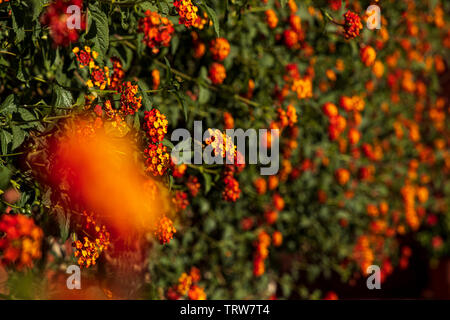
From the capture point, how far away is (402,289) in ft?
11.7

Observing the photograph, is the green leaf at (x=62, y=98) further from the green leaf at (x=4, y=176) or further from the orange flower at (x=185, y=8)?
the orange flower at (x=185, y=8)

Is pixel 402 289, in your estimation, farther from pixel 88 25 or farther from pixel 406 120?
pixel 88 25

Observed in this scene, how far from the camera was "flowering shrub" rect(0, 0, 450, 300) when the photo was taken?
4.29 ft

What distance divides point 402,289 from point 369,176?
116 cm

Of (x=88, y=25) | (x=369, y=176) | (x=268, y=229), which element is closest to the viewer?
(x=88, y=25)

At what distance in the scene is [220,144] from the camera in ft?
4.71

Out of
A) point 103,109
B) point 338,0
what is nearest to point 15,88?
point 103,109

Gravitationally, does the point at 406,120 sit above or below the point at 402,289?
above

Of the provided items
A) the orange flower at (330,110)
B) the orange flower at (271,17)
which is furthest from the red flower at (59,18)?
the orange flower at (330,110)

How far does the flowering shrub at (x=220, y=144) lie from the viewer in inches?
51.4

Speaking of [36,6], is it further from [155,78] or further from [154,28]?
[155,78]

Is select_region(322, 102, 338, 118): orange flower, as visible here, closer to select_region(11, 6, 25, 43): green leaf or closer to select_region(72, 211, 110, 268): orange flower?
select_region(72, 211, 110, 268): orange flower

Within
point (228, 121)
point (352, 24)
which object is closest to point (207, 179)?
point (228, 121)
